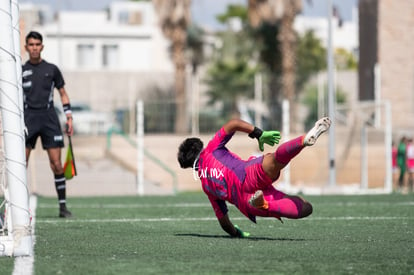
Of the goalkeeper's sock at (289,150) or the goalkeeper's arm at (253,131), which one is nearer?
the goalkeeper's sock at (289,150)

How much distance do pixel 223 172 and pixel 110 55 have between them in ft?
183

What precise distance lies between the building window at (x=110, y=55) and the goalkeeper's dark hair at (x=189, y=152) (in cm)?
5442

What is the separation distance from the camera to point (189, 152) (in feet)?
32.9

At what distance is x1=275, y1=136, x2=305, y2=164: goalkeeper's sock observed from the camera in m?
9.34

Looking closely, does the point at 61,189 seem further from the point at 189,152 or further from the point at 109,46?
the point at 109,46

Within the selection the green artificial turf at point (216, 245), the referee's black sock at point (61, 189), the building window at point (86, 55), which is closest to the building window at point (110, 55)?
the building window at point (86, 55)

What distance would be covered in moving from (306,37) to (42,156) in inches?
1988

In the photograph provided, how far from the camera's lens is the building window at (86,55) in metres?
63.7

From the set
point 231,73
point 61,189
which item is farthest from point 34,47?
point 231,73

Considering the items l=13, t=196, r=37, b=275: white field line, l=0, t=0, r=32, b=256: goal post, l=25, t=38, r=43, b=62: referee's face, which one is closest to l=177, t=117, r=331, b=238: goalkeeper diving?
l=0, t=0, r=32, b=256: goal post

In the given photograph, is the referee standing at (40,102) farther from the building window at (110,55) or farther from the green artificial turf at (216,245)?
the building window at (110,55)

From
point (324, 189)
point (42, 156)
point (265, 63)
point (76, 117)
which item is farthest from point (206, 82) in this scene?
point (324, 189)

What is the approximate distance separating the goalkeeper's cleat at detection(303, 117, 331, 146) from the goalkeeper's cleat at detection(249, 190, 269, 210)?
58 centimetres

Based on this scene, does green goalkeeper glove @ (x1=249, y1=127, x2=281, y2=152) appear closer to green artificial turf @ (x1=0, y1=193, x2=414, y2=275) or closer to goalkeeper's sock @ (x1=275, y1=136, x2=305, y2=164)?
goalkeeper's sock @ (x1=275, y1=136, x2=305, y2=164)
